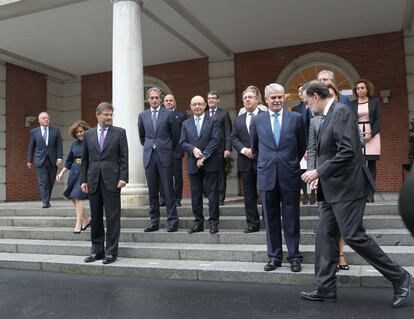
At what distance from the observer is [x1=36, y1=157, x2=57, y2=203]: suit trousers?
934 centimetres

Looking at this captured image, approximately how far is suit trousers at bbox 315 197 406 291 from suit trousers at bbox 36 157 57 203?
6581mm

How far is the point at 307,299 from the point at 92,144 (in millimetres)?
3397

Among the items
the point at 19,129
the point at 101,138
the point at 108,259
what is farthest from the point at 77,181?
the point at 19,129

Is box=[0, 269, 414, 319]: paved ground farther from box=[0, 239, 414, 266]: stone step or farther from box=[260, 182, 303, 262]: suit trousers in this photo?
box=[0, 239, 414, 266]: stone step

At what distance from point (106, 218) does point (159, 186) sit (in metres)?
1.14

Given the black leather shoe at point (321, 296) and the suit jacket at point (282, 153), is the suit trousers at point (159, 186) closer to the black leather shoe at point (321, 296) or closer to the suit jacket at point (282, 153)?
the suit jacket at point (282, 153)

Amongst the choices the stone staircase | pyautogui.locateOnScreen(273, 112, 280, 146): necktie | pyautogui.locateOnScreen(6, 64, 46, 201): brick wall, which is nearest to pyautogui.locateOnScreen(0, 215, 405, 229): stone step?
the stone staircase

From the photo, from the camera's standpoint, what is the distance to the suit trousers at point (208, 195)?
21.0ft

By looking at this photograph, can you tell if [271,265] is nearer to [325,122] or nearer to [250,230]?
[250,230]

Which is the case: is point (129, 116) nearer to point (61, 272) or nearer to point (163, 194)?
point (163, 194)

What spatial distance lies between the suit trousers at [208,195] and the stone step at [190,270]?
811 mm

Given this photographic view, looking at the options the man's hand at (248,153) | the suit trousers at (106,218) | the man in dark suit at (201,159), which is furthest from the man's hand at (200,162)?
the suit trousers at (106,218)

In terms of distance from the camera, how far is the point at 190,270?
5426 millimetres

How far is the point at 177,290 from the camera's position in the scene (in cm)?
492
